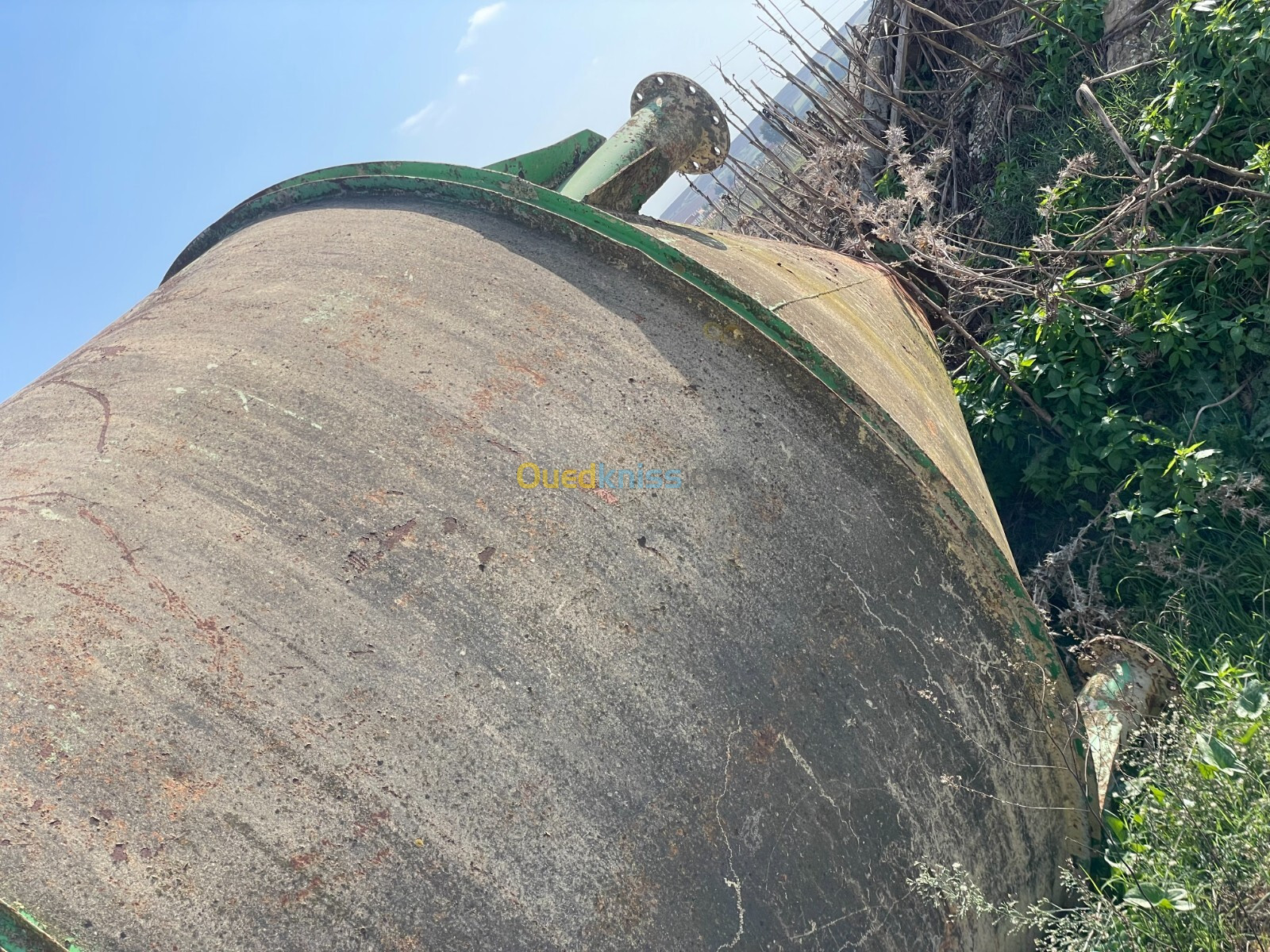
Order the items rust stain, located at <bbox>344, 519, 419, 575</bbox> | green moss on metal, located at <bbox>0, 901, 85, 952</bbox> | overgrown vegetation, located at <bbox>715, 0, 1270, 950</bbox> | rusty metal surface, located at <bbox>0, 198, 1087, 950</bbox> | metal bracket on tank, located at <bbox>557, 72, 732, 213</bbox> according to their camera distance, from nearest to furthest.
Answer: green moss on metal, located at <bbox>0, 901, 85, 952</bbox>, rusty metal surface, located at <bbox>0, 198, 1087, 950</bbox>, rust stain, located at <bbox>344, 519, 419, 575</bbox>, overgrown vegetation, located at <bbox>715, 0, 1270, 950</bbox>, metal bracket on tank, located at <bbox>557, 72, 732, 213</bbox>

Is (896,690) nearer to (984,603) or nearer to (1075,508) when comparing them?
(984,603)

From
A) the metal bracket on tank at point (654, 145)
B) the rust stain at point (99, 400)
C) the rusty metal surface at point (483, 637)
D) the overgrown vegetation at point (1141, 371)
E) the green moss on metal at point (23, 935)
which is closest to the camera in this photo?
the green moss on metal at point (23, 935)

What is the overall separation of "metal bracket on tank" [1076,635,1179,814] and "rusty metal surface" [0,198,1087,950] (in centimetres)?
17

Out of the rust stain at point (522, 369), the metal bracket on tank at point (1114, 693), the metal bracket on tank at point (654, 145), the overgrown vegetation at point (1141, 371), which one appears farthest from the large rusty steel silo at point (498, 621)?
the metal bracket on tank at point (654, 145)

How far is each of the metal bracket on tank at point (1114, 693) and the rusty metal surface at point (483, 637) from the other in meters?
0.17

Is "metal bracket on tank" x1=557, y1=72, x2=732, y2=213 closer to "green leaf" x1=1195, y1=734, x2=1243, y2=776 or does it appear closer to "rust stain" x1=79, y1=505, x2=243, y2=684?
"rust stain" x1=79, y1=505, x2=243, y2=684

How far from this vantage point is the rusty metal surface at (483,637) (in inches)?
50.5

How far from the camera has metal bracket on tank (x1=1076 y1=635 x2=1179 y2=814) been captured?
2146 mm

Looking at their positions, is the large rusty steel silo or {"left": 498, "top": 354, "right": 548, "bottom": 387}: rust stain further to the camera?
{"left": 498, "top": 354, "right": 548, "bottom": 387}: rust stain

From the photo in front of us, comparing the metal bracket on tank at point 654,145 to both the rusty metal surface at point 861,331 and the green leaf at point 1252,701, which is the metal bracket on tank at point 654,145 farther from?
the green leaf at point 1252,701

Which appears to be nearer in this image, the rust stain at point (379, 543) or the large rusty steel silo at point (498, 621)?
the large rusty steel silo at point (498, 621)

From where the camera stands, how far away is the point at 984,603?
6.42ft

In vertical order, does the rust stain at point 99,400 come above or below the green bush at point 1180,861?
above

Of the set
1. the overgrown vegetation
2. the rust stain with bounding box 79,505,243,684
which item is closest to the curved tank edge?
the overgrown vegetation
